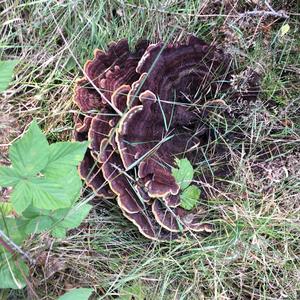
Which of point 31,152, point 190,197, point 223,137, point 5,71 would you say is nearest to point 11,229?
point 31,152

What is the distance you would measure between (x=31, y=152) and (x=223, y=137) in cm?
134

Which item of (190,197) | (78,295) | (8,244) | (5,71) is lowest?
(190,197)

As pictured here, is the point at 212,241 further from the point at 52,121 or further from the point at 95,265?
the point at 52,121

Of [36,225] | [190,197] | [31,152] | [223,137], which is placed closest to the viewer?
[31,152]

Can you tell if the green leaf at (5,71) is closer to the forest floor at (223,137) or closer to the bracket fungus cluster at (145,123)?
the bracket fungus cluster at (145,123)

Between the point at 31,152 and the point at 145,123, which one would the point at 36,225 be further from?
the point at 145,123

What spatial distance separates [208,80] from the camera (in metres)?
2.51

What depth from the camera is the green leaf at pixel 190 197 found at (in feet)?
7.78

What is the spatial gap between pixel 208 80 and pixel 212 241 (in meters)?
0.79

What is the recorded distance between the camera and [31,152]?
1.46 m

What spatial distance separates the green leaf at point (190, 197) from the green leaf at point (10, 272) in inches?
34.1

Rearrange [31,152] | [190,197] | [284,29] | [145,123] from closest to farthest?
[31,152], [145,123], [190,197], [284,29]

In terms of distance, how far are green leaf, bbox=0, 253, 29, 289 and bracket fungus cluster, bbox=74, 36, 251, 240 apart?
22.1 inches

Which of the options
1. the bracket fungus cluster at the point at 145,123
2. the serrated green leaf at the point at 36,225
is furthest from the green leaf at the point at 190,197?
the serrated green leaf at the point at 36,225
